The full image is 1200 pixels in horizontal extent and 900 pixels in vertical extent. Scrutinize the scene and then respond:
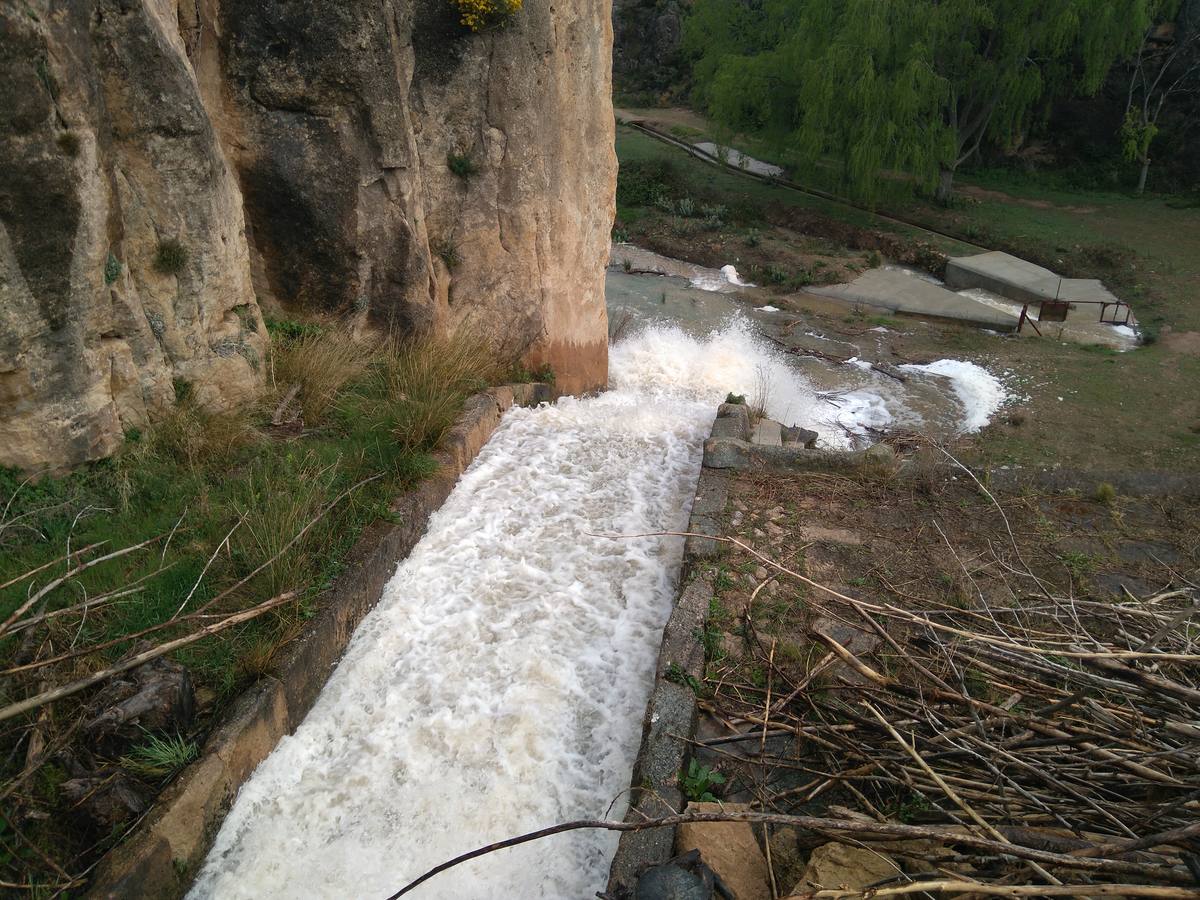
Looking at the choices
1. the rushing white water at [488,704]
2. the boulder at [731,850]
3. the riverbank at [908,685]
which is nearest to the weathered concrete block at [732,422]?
the rushing white water at [488,704]

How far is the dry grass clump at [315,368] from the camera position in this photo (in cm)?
681

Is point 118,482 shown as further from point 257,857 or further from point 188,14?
point 188,14

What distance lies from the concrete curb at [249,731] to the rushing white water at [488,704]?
0.09 m

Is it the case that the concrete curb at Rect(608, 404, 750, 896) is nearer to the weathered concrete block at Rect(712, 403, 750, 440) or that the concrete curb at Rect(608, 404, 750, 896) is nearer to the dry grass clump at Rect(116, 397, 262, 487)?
the weathered concrete block at Rect(712, 403, 750, 440)

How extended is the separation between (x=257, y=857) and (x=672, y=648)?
2380 mm

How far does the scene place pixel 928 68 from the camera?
60.7ft

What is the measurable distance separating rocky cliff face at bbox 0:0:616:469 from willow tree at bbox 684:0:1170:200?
39.5 feet

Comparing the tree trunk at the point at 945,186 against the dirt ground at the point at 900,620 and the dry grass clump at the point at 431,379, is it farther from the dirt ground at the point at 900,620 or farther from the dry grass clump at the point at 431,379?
the dry grass clump at the point at 431,379

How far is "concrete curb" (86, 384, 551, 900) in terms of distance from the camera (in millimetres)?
3279

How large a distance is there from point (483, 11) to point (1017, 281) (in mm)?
13397

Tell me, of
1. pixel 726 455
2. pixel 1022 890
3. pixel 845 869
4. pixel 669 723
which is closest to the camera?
pixel 1022 890

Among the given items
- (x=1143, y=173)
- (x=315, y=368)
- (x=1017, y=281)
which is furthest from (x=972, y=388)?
(x=1143, y=173)

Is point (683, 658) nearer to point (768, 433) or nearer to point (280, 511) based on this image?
point (280, 511)

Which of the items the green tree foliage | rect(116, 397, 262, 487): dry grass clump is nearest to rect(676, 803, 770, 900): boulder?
rect(116, 397, 262, 487): dry grass clump
